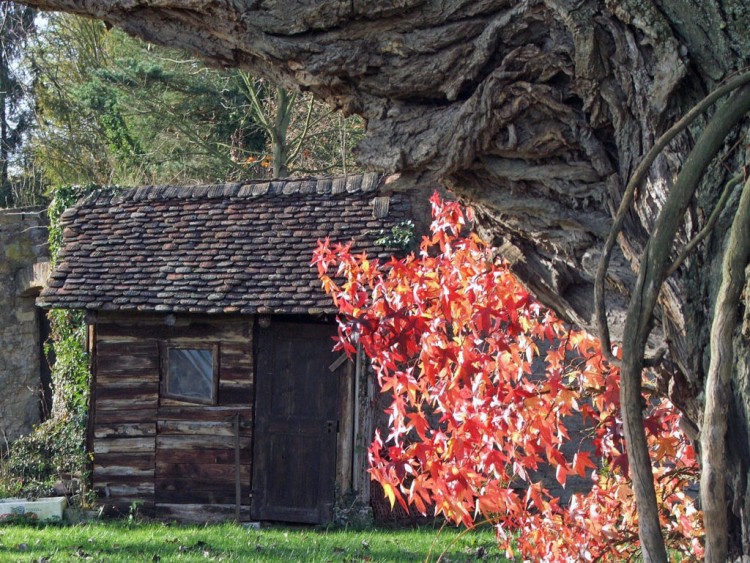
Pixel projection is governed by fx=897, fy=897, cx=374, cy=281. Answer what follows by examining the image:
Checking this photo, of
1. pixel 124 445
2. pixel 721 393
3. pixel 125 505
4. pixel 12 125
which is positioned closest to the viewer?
pixel 721 393

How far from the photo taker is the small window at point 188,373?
1183cm

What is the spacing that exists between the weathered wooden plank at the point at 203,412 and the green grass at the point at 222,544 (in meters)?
1.61

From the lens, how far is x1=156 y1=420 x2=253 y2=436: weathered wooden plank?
1158 cm

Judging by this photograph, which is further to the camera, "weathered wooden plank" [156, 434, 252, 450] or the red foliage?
"weathered wooden plank" [156, 434, 252, 450]

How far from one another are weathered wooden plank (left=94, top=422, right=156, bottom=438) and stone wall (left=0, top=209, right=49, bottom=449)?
3.16m

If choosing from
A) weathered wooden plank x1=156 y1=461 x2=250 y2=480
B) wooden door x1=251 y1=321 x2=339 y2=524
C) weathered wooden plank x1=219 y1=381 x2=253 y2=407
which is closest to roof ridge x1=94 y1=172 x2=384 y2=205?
wooden door x1=251 y1=321 x2=339 y2=524

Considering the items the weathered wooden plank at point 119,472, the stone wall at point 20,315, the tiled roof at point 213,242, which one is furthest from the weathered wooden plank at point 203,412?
the stone wall at point 20,315

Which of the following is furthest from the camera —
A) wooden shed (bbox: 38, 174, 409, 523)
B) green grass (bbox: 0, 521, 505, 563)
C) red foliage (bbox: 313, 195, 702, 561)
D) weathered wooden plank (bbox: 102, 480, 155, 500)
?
weathered wooden plank (bbox: 102, 480, 155, 500)

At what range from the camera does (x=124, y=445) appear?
11852 mm

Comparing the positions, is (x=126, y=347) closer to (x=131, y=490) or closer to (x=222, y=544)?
(x=131, y=490)

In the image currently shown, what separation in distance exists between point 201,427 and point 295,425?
1.24 m

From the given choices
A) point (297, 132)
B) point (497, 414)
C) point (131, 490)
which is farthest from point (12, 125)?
point (497, 414)

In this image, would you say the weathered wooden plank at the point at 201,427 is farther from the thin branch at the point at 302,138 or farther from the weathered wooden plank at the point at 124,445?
the thin branch at the point at 302,138

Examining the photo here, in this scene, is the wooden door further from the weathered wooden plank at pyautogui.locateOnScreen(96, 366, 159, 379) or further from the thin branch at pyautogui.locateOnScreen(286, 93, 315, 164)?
the thin branch at pyautogui.locateOnScreen(286, 93, 315, 164)
